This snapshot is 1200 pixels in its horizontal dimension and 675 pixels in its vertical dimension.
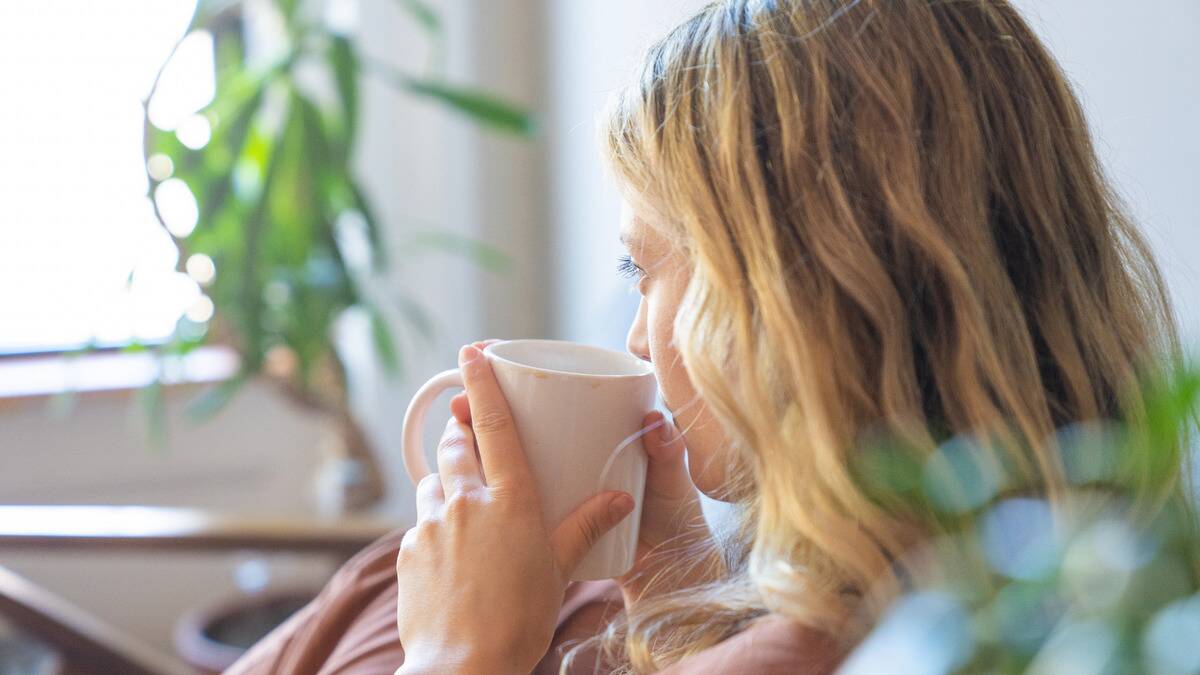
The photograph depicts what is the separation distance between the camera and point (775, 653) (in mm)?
532

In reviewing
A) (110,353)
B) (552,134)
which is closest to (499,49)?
(552,134)

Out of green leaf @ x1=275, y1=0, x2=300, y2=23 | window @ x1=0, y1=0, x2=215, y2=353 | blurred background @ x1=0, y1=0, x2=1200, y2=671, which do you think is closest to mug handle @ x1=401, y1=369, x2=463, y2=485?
blurred background @ x1=0, y1=0, x2=1200, y2=671

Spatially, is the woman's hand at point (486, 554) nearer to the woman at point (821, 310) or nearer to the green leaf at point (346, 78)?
the woman at point (821, 310)

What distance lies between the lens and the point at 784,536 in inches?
22.2

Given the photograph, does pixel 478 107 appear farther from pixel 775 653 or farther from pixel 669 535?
pixel 775 653

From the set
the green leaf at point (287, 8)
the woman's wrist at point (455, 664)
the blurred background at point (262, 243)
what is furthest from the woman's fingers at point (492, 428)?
the green leaf at point (287, 8)

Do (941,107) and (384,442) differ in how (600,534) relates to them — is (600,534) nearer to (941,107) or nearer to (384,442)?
(941,107)

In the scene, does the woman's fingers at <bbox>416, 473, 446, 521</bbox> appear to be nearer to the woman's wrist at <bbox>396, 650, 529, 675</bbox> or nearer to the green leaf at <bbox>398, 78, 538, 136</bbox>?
the woman's wrist at <bbox>396, 650, 529, 675</bbox>

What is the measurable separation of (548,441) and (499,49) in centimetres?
169

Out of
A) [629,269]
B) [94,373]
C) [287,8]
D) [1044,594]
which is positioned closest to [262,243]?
[287,8]

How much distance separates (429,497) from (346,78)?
111 centimetres

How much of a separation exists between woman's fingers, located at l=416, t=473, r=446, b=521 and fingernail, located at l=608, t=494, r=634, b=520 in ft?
0.36

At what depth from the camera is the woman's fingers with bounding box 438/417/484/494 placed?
2.21 feet

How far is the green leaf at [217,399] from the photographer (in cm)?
170
